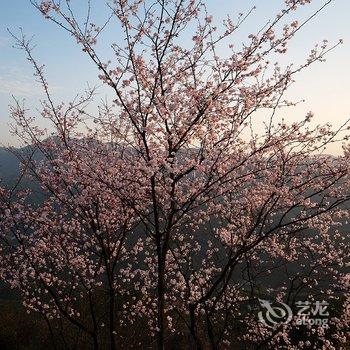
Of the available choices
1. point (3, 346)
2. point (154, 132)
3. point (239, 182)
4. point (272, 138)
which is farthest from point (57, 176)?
point (3, 346)

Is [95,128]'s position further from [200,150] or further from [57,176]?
A: [200,150]

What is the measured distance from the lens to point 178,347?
84.5ft

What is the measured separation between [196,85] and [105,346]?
1892 cm

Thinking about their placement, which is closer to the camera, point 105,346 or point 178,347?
point 105,346

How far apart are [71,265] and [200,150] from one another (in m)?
6.71

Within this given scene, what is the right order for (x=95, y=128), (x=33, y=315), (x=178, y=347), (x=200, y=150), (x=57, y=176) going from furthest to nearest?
(x=33, y=315)
(x=178, y=347)
(x=95, y=128)
(x=57, y=176)
(x=200, y=150)

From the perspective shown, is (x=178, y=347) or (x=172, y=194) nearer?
(x=172, y=194)

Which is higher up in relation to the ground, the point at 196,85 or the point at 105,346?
the point at 196,85

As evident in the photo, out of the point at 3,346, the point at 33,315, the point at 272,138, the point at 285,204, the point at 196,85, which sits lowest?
the point at 3,346

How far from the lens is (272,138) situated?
8.16m

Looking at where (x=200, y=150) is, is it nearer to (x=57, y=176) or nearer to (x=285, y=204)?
(x=285, y=204)

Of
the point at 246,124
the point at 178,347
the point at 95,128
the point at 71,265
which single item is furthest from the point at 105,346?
the point at 246,124

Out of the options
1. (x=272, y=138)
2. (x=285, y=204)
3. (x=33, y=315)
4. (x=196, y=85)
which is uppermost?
(x=196, y=85)

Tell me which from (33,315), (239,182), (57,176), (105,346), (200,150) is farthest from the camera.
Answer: (33,315)
